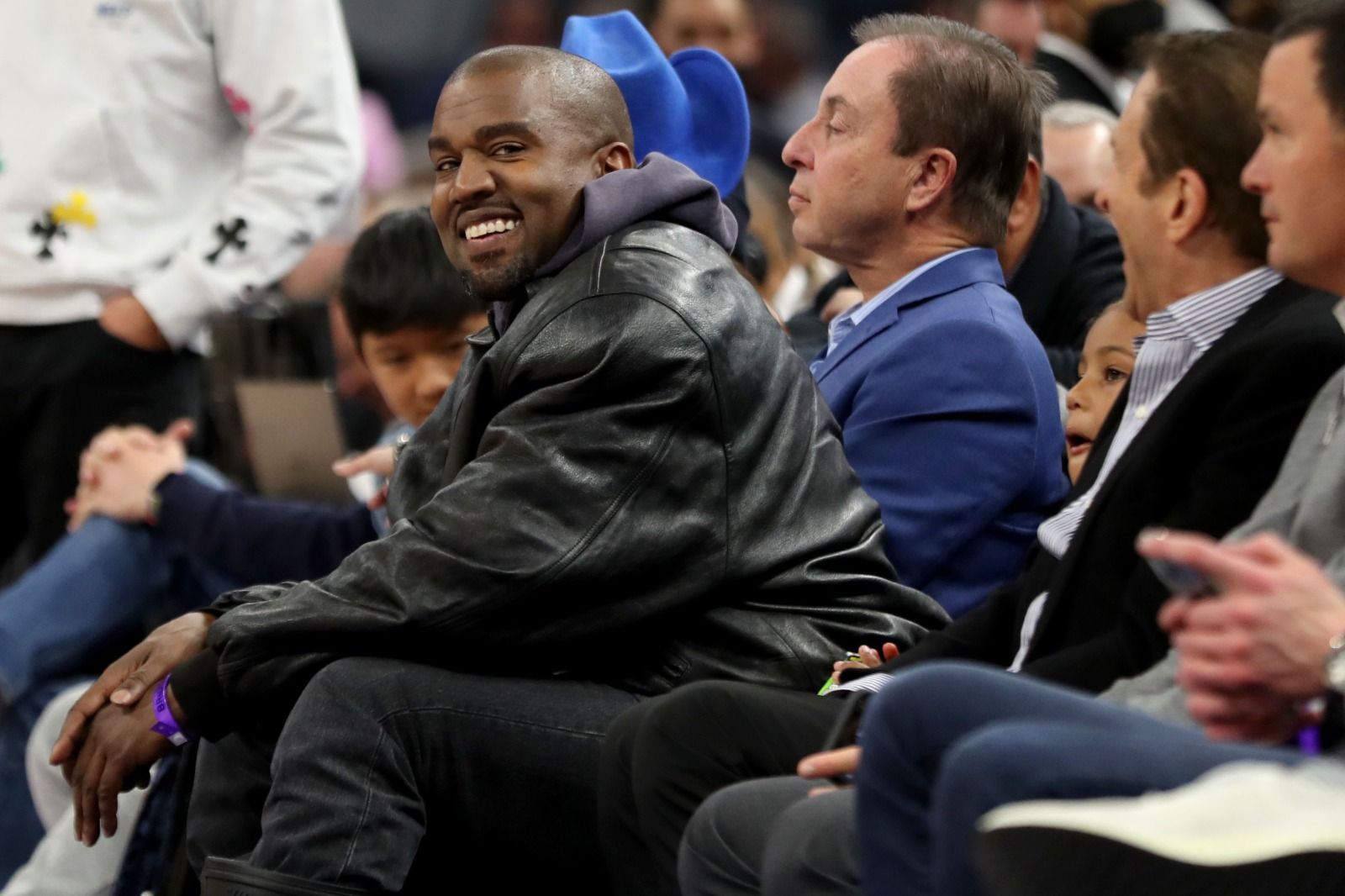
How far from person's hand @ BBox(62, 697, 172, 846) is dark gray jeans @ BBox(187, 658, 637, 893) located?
30 centimetres

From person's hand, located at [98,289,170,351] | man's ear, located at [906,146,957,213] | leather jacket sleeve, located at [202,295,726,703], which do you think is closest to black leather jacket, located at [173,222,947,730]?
leather jacket sleeve, located at [202,295,726,703]

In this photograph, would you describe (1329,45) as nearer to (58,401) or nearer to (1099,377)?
(1099,377)

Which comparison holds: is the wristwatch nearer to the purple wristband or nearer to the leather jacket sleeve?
the leather jacket sleeve

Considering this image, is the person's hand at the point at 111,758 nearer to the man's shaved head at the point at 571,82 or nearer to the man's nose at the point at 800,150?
the man's shaved head at the point at 571,82

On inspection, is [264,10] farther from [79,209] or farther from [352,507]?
[352,507]

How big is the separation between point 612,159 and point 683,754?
1043mm

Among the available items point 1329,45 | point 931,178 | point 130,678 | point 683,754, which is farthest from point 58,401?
point 1329,45

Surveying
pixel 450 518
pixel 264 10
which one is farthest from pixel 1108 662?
pixel 264 10

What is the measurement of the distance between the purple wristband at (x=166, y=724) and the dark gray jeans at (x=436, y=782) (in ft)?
0.78

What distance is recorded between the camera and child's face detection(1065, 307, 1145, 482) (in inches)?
117

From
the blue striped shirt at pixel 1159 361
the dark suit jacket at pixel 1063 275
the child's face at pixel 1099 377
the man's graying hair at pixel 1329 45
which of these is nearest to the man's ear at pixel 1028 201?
the dark suit jacket at pixel 1063 275

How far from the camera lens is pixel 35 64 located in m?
4.21

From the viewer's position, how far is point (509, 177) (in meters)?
2.89

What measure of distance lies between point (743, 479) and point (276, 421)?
5.86 feet
